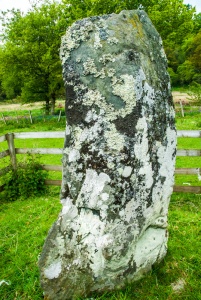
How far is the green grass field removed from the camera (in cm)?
327

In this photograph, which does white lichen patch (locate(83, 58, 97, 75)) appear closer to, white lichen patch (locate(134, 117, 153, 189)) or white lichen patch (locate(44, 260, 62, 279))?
white lichen patch (locate(134, 117, 153, 189))

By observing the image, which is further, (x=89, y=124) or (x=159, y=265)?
(x=159, y=265)

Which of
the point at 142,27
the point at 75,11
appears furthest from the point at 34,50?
the point at 142,27

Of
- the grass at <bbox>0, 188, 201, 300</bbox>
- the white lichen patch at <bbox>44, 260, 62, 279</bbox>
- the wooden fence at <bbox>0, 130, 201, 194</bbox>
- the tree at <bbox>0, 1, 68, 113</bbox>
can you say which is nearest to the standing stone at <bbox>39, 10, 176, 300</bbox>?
the white lichen patch at <bbox>44, 260, 62, 279</bbox>

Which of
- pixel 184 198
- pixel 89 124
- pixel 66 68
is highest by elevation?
pixel 66 68

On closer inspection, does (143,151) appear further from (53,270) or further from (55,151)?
(55,151)

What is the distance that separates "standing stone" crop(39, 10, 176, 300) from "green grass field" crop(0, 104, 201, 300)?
0.28 m

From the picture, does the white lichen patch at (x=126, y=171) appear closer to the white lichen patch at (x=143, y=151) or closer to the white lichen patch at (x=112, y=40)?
the white lichen patch at (x=143, y=151)

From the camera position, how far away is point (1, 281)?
3.44 meters

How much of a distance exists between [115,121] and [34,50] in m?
23.1

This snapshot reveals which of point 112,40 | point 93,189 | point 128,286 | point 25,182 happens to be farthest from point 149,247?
point 25,182

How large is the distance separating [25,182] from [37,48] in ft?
63.8

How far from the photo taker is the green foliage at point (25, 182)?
276 inches

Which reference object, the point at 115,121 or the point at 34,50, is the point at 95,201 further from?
the point at 34,50
